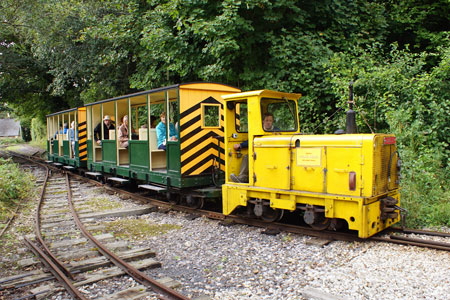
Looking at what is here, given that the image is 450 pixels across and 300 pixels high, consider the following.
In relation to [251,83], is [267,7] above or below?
above

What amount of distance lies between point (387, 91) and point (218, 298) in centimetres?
701

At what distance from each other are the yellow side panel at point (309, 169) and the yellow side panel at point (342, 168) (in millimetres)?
104

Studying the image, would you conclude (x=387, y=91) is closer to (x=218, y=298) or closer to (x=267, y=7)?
(x=267, y=7)

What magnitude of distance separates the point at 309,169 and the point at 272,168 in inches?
26.2

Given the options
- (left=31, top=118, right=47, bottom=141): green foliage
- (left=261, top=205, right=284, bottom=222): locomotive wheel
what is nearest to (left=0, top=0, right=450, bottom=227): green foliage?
(left=261, top=205, right=284, bottom=222): locomotive wheel

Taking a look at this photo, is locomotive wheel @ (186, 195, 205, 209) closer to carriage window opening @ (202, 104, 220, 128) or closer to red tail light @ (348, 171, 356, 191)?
carriage window opening @ (202, 104, 220, 128)

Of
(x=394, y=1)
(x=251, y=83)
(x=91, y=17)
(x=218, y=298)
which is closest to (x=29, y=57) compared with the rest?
(x=91, y=17)

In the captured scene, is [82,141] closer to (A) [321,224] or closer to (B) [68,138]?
(B) [68,138]

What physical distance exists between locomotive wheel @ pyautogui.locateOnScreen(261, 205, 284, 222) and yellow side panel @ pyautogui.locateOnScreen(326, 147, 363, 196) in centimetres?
119

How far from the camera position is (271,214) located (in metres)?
6.86

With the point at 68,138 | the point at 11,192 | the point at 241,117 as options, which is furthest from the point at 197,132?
the point at 68,138

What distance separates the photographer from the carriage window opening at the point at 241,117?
7452 mm

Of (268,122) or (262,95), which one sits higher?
(262,95)

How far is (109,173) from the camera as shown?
12.3 m
